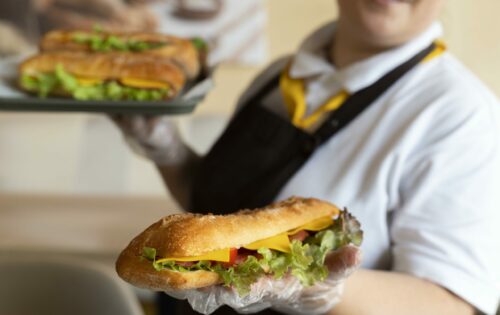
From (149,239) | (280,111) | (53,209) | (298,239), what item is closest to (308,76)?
(280,111)

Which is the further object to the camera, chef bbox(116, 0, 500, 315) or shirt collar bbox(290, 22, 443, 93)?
shirt collar bbox(290, 22, 443, 93)

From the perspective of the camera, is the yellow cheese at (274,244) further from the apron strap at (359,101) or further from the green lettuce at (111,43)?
the green lettuce at (111,43)

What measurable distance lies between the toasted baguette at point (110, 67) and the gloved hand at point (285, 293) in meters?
0.63

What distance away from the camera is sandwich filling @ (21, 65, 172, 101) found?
4.58 ft

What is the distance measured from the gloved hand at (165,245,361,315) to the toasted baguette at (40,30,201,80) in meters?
0.77

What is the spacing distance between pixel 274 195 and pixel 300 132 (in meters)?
0.13

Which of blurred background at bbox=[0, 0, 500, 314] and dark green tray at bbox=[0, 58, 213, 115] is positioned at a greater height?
dark green tray at bbox=[0, 58, 213, 115]

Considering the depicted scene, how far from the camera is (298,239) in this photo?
83 cm

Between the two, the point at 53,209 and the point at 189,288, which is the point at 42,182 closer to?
the point at 53,209

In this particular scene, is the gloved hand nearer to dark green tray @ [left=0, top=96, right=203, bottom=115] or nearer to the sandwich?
the sandwich

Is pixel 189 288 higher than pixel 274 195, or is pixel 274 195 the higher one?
pixel 189 288

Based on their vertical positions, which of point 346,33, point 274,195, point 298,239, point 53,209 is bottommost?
point 53,209

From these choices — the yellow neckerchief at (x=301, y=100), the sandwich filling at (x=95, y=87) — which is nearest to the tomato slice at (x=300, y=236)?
the yellow neckerchief at (x=301, y=100)

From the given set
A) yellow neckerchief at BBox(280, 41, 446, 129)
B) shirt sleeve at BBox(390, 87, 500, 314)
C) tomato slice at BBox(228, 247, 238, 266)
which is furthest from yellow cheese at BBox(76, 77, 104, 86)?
tomato slice at BBox(228, 247, 238, 266)
